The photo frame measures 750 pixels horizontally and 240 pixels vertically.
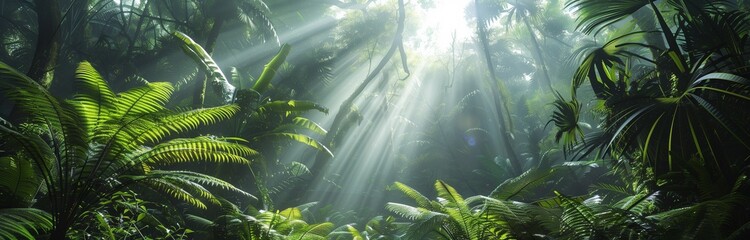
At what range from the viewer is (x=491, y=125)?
2136 cm

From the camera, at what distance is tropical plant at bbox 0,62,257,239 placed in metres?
4.50

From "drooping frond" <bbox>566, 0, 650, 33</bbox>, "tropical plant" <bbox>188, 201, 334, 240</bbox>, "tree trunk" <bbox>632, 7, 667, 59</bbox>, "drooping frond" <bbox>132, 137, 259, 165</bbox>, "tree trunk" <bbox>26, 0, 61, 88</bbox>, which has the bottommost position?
"tropical plant" <bbox>188, 201, 334, 240</bbox>

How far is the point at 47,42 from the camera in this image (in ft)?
27.0

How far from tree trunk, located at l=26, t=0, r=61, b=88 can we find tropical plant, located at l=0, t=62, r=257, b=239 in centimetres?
325

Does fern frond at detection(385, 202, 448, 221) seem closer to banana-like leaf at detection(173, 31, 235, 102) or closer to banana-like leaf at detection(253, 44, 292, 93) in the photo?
banana-like leaf at detection(173, 31, 235, 102)

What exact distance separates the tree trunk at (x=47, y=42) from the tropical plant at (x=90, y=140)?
325cm

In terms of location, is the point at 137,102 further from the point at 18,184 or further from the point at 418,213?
the point at 418,213

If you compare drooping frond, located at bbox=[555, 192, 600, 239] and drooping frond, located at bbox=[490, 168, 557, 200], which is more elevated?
drooping frond, located at bbox=[555, 192, 600, 239]

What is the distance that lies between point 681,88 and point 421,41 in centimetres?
1948

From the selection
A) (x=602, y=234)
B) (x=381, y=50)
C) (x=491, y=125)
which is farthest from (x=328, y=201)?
(x=602, y=234)

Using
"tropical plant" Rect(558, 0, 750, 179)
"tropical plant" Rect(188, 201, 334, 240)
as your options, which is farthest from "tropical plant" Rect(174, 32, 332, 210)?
"tropical plant" Rect(558, 0, 750, 179)

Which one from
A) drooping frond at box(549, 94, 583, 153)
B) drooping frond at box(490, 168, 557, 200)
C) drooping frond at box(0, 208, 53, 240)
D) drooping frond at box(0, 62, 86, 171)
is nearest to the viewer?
drooping frond at box(0, 208, 53, 240)

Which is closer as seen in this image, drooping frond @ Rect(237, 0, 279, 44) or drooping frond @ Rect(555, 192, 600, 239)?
drooping frond @ Rect(555, 192, 600, 239)

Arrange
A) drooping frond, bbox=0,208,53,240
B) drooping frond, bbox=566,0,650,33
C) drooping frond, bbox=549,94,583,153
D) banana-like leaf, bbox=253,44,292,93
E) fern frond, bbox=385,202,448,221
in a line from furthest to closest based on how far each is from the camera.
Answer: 1. banana-like leaf, bbox=253,44,292,93
2. fern frond, bbox=385,202,448,221
3. drooping frond, bbox=549,94,583,153
4. drooping frond, bbox=566,0,650,33
5. drooping frond, bbox=0,208,53,240
